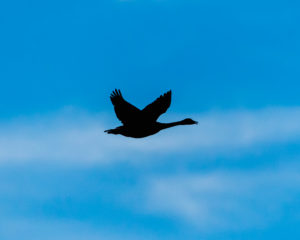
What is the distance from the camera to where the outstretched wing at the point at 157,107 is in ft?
128

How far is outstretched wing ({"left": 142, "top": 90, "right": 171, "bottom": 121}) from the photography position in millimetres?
39031

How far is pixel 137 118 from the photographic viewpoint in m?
38.7

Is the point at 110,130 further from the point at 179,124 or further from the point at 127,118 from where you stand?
the point at 179,124

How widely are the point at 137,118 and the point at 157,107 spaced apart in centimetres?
148

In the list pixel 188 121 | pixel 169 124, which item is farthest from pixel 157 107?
pixel 188 121

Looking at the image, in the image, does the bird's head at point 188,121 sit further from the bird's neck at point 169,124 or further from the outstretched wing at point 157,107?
the outstretched wing at point 157,107

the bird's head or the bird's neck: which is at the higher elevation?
the bird's head

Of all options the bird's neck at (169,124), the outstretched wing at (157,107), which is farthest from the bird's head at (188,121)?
the outstretched wing at (157,107)

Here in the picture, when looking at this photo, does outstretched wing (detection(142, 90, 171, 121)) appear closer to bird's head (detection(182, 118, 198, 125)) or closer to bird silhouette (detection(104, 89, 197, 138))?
bird silhouette (detection(104, 89, 197, 138))

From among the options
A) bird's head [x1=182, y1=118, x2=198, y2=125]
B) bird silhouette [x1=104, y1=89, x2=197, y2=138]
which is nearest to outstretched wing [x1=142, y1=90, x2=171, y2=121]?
bird silhouette [x1=104, y1=89, x2=197, y2=138]

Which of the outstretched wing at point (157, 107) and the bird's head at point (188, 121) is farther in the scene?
the bird's head at point (188, 121)

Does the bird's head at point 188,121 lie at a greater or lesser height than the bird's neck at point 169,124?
greater

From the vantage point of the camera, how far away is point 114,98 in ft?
131

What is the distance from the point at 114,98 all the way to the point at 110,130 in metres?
1.89
